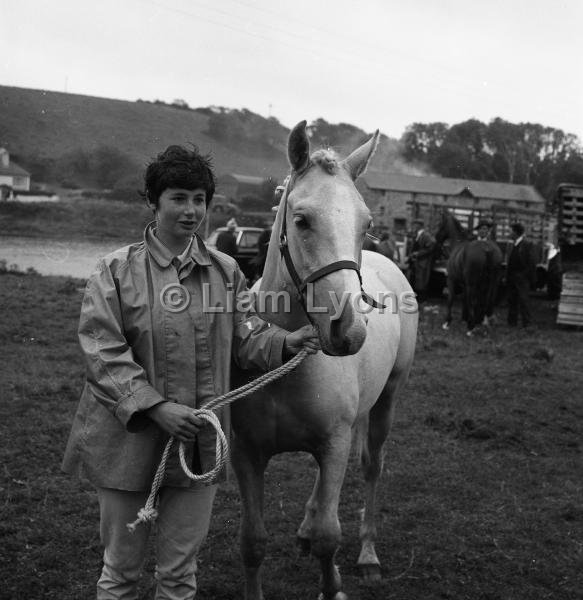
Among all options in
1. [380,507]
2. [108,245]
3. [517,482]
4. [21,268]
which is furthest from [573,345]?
[108,245]

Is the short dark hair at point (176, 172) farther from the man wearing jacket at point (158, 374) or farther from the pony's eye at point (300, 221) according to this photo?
the pony's eye at point (300, 221)

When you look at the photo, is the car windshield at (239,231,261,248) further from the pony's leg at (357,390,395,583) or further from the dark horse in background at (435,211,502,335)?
the pony's leg at (357,390,395,583)

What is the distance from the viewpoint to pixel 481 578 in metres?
3.55

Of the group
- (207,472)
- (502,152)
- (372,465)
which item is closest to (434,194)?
(502,152)

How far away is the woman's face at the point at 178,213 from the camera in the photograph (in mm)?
2314

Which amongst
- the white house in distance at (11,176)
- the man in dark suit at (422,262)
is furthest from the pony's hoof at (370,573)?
the white house in distance at (11,176)

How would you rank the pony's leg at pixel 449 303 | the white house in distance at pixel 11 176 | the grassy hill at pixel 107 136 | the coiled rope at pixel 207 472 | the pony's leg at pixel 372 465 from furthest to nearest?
the grassy hill at pixel 107 136
the white house in distance at pixel 11 176
the pony's leg at pixel 449 303
the pony's leg at pixel 372 465
the coiled rope at pixel 207 472

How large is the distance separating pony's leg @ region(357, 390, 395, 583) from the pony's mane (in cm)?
201

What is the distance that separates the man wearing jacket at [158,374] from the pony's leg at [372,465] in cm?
162

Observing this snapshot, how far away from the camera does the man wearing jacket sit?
6.99ft

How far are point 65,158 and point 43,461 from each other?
69.6ft

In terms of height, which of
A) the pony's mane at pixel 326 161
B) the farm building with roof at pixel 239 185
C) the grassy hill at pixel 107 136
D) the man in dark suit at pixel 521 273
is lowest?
the man in dark suit at pixel 521 273

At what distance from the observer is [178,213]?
231 cm

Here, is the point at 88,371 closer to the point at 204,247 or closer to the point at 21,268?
the point at 204,247
